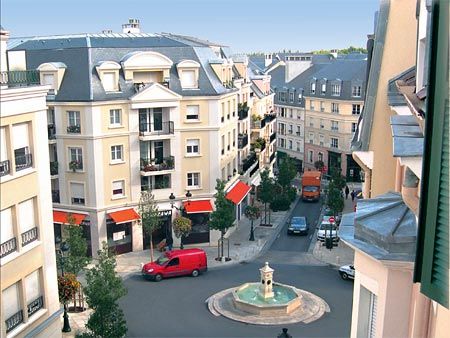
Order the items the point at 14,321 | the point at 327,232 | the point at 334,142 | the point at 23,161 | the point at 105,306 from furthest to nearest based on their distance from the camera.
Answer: the point at 334,142 → the point at 327,232 → the point at 105,306 → the point at 23,161 → the point at 14,321

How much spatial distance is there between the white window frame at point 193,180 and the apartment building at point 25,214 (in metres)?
20.6

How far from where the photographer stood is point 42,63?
3503cm

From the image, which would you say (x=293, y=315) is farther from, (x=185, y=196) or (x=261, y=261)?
(x=185, y=196)

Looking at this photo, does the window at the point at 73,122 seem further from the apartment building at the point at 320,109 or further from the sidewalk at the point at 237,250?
the apartment building at the point at 320,109

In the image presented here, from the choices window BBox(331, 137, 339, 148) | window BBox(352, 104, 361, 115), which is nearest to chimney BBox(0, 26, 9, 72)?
window BBox(352, 104, 361, 115)

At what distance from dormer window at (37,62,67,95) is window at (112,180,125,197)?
665 cm

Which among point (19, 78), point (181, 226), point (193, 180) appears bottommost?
point (181, 226)

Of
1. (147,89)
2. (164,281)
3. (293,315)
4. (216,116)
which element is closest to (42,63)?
(147,89)

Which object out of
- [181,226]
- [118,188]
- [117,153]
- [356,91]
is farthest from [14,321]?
[356,91]

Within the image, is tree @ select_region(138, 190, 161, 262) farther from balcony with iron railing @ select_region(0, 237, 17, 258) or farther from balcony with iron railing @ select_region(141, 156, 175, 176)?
balcony with iron railing @ select_region(0, 237, 17, 258)

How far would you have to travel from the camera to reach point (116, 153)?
3419 centimetres

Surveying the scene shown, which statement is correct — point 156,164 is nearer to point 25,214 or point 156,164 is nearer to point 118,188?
point 118,188

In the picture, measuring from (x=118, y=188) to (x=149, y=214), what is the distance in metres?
3.40

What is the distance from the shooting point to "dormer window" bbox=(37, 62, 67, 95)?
3341 centimetres
